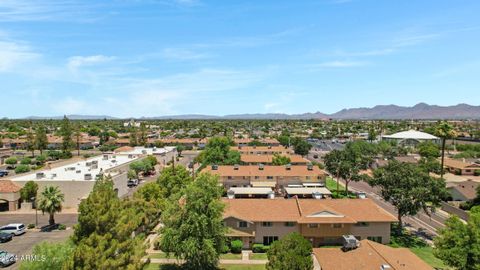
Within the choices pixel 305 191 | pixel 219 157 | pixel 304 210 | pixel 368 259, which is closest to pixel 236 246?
pixel 304 210

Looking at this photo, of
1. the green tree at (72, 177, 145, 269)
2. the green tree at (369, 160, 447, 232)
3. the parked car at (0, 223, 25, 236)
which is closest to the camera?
the green tree at (72, 177, 145, 269)

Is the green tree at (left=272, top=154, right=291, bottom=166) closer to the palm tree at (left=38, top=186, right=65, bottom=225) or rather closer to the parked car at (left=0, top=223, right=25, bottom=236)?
the palm tree at (left=38, top=186, right=65, bottom=225)

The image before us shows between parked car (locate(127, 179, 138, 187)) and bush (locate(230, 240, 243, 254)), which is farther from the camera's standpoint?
parked car (locate(127, 179, 138, 187))

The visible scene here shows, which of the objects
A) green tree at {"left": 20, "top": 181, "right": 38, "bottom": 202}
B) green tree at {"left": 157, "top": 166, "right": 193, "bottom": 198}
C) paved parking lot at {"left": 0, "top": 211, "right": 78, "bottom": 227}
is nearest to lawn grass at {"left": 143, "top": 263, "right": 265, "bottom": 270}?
green tree at {"left": 157, "top": 166, "right": 193, "bottom": 198}

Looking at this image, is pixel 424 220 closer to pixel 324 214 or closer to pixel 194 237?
pixel 324 214

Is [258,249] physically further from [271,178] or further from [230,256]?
[271,178]
